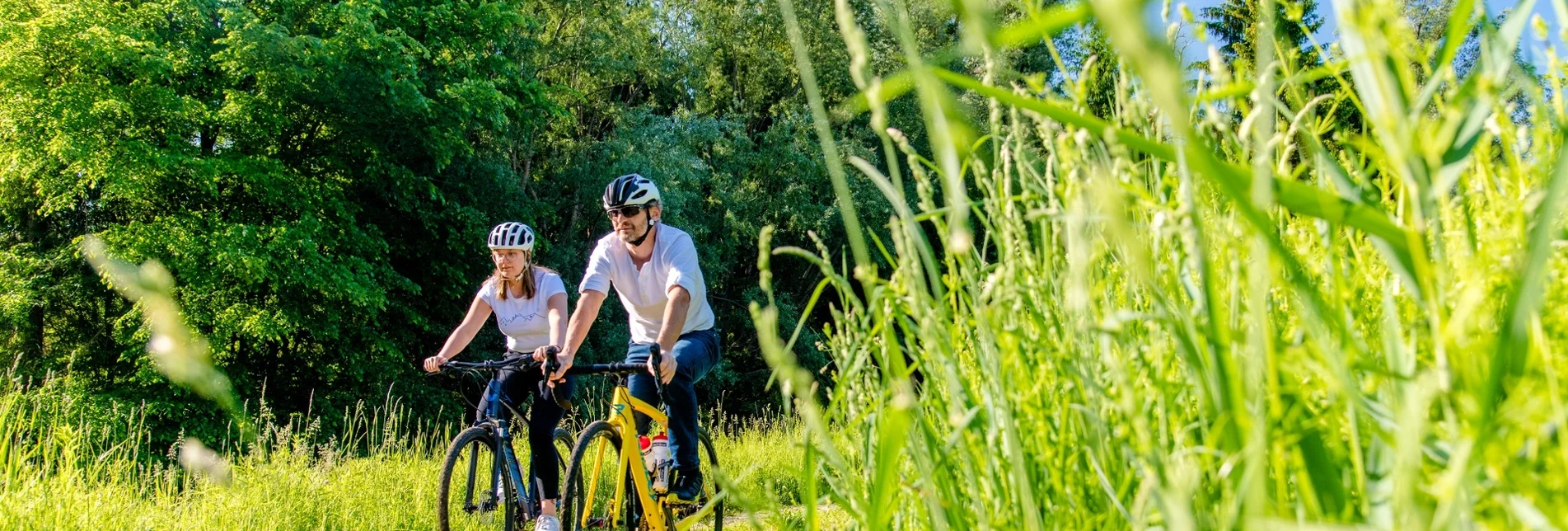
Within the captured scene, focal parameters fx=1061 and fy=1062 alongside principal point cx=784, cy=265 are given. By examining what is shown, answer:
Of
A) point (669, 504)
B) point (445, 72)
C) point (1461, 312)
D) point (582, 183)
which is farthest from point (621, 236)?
point (582, 183)

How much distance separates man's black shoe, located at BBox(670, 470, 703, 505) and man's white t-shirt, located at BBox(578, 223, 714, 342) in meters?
0.74

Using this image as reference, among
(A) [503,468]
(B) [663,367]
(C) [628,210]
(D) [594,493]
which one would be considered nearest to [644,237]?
(C) [628,210]

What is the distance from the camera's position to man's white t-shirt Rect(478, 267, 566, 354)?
5820 mm

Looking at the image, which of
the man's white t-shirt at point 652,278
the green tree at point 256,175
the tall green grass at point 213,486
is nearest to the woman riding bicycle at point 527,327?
the man's white t-shirt at point 652,278

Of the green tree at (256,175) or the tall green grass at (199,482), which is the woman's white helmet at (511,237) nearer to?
the tall green grass at (199,482)

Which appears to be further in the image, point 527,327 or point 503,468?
point 527,327

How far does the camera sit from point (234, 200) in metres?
20.3

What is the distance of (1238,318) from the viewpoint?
0.90m

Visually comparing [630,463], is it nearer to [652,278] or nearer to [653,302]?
[653,302]

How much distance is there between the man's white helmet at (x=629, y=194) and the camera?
17.0ft

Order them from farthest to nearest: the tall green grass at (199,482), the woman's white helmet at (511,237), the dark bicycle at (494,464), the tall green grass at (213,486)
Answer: the woman's white helmet at (511,237)
the dark bicycle at (494,464)
the tall green grass at (213,486)
the tall green grass at (199,482)

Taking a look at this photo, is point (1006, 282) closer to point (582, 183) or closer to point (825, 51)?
point (582, 183)

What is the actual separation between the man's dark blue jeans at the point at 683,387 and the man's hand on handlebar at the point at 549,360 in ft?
1.07

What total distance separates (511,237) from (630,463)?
1412 millimetres
